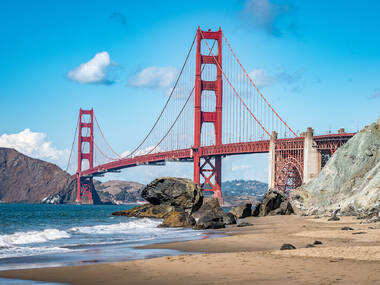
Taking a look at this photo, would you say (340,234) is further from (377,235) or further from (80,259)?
(80,259)

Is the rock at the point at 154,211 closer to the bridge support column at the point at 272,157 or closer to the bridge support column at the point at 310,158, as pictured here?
the bridge support column at the point at 310,158

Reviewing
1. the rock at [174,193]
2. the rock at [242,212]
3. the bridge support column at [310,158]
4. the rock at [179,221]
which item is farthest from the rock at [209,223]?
the bridge support column at [310,158]

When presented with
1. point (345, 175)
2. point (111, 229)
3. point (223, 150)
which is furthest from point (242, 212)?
point (223, 150)

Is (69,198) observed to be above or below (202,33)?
below

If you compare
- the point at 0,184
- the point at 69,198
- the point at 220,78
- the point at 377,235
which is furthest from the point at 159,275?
the point at 0,184

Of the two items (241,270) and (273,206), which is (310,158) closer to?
(273,206)

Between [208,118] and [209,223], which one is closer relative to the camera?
[209,223]

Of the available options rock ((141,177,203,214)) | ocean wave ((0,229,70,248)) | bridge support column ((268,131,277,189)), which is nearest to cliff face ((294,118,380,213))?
rock ((141,177,203,214))
